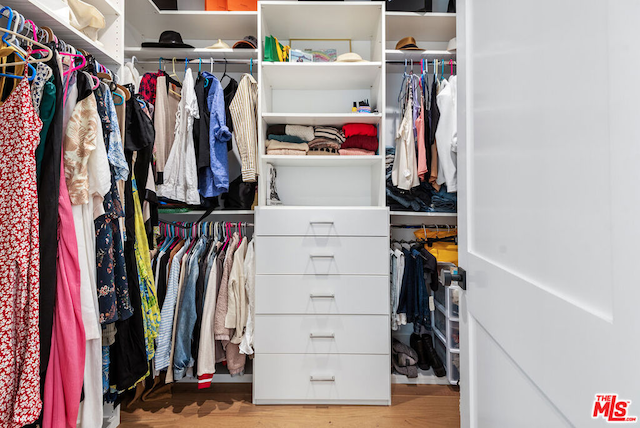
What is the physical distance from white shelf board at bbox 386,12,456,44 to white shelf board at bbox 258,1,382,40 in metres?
0.14

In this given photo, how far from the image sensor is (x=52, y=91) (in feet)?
3.31

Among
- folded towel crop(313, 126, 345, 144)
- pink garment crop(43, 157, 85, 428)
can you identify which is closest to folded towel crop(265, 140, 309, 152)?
folded towel crop(313, 126, 345, 144)

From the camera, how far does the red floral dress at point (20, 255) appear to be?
34.9 inches

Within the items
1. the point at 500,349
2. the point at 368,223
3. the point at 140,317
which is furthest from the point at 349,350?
the point at 500,349

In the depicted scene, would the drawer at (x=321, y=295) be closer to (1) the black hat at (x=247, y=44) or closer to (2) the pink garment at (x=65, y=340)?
(2) the pink garment at (x=65, y=340)

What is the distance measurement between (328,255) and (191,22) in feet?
5.42

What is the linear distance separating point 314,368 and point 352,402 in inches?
11.2

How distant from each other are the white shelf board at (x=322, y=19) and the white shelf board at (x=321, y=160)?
0.81 m

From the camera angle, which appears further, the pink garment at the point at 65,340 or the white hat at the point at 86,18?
the white hat at the point at 86,18

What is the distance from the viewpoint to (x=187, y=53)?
2.10 m

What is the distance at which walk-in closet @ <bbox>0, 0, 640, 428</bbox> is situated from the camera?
0.47 meters

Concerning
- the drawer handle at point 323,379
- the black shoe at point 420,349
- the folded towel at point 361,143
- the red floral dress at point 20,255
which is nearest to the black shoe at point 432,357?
the black shoe at point 420,349

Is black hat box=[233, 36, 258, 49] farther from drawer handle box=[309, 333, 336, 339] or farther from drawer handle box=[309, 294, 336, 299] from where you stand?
drawer handle box=[309, 333, 336, 339]

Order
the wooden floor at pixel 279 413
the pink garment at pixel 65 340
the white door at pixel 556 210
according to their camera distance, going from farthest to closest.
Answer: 1. the wooden floor at pixel 279 413
2. the pink garment at pixel 65 340
3. the white door at pixel 556 210
